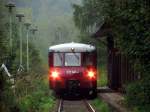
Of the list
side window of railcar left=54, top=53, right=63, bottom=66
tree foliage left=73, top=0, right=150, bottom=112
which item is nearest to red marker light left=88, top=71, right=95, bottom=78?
side window of railcar left=54, top=53, right=63, bottom=66

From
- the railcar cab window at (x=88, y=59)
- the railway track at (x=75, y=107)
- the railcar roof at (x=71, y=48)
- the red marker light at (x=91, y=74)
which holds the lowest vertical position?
the railway track at (x=75, y=107)

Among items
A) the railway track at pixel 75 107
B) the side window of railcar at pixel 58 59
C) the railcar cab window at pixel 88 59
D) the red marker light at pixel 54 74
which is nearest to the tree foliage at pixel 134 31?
the railway track at pixel 75 107

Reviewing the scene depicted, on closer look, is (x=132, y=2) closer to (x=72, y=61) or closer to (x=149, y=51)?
(x=149, y=51)

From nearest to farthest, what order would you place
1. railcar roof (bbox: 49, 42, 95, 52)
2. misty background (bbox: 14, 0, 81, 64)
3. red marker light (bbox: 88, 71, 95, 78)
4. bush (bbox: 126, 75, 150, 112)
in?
1. bush (bbox: 126, 75, 150, 112)
2. red marker light (bbox: 88, 71, 95, 78)
3. railcar roof (bbox: 49, 42, 95, 52)
4. misty background (bbox: 14, 0, 81, 64)

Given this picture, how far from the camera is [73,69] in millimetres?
27078

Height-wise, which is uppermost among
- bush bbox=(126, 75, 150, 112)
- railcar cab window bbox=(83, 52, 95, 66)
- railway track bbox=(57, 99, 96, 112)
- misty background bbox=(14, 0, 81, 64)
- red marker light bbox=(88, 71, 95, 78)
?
misty background bbox=(14, 0, 81, 64)

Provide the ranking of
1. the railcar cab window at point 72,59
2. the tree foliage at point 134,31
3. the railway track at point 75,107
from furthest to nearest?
the railcar cab window at point 72,59
the railway track at point 75,107
the tree foliage at point 134,31

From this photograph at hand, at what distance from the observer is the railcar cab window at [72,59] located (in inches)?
1082

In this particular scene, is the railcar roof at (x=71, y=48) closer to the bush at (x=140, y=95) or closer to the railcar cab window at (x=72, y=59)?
the railcar cab window at (x=72, y=59)

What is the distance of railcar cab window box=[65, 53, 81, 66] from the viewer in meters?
27.5

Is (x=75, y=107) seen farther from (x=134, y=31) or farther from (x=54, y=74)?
(x=134, y=31)

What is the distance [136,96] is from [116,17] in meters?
2.50

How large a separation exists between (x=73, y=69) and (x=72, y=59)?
2.44 feet

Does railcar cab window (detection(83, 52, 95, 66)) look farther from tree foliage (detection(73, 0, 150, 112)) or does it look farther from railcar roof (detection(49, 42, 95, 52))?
tree foliage (detection(73, 0, 150, 112))
